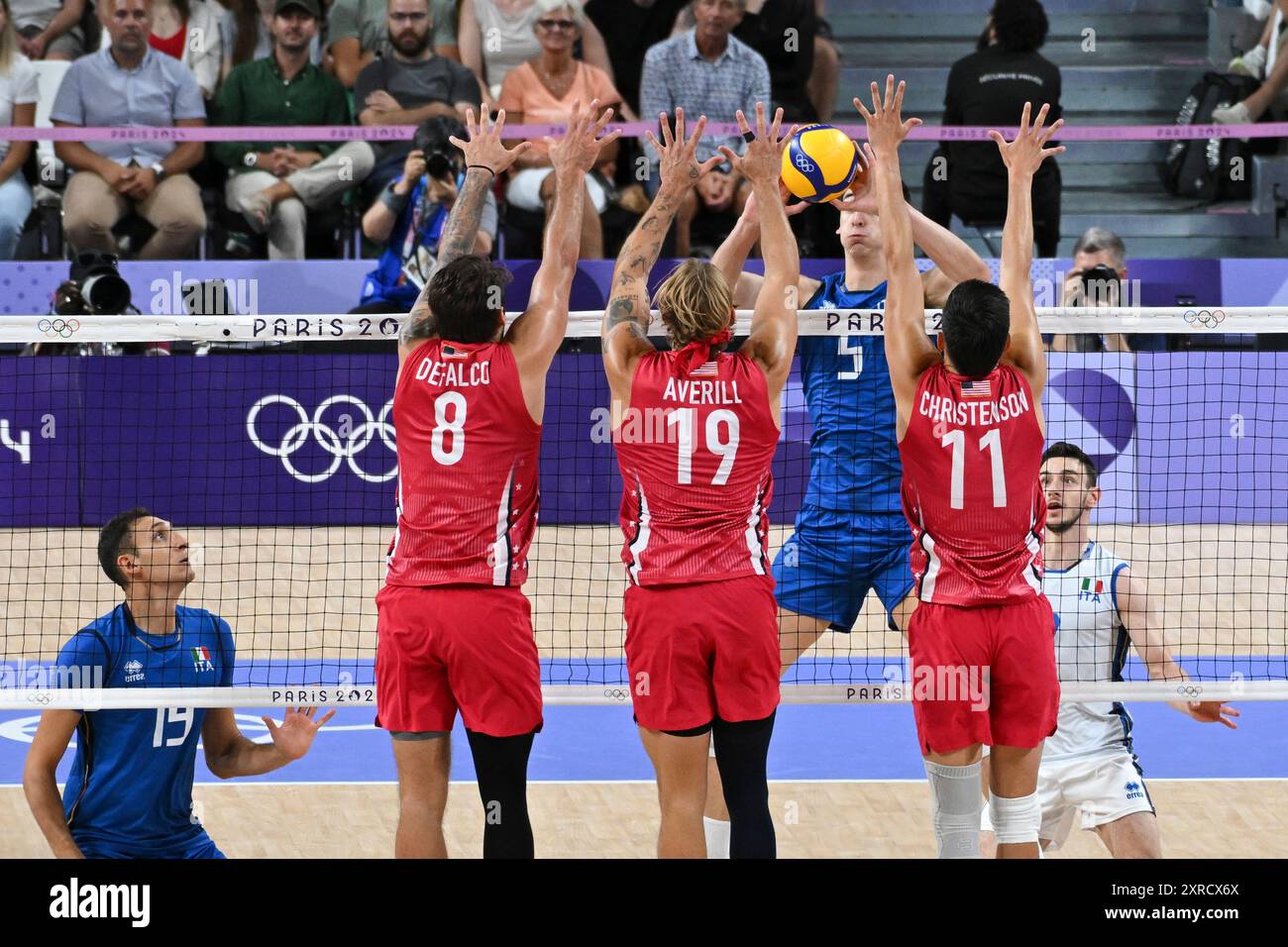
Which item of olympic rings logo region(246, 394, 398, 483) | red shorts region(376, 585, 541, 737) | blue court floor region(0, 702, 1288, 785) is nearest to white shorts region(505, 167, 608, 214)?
olympic rings logo region(246, 394, 398, 483)

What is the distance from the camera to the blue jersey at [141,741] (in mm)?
5820

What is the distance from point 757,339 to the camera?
564 centimetres

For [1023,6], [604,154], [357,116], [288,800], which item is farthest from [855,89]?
[288,800]

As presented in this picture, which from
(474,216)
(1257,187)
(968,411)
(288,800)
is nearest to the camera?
(968,411)

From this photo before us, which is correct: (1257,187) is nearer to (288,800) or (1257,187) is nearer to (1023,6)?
(1023,6)

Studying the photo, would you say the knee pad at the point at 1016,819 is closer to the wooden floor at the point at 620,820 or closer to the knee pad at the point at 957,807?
the knee pad at the point at 957,807

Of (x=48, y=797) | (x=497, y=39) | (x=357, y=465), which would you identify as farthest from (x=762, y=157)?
(x=497, y=39)

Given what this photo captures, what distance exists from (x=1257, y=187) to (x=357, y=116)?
8305mm

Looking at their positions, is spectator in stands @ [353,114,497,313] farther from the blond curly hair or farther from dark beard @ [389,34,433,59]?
the blond curly hair

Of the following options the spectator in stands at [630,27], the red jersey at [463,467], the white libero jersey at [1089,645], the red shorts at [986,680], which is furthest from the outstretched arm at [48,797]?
the spectator in stands at [630,27]

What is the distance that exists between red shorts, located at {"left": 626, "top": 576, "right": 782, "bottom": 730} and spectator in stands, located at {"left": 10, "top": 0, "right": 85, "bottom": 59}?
35.3ft

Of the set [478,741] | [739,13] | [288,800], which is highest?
[739,13]

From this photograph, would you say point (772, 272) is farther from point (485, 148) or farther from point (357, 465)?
point (357, 465)

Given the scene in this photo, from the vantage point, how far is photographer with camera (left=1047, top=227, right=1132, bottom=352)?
1125 centimetres
